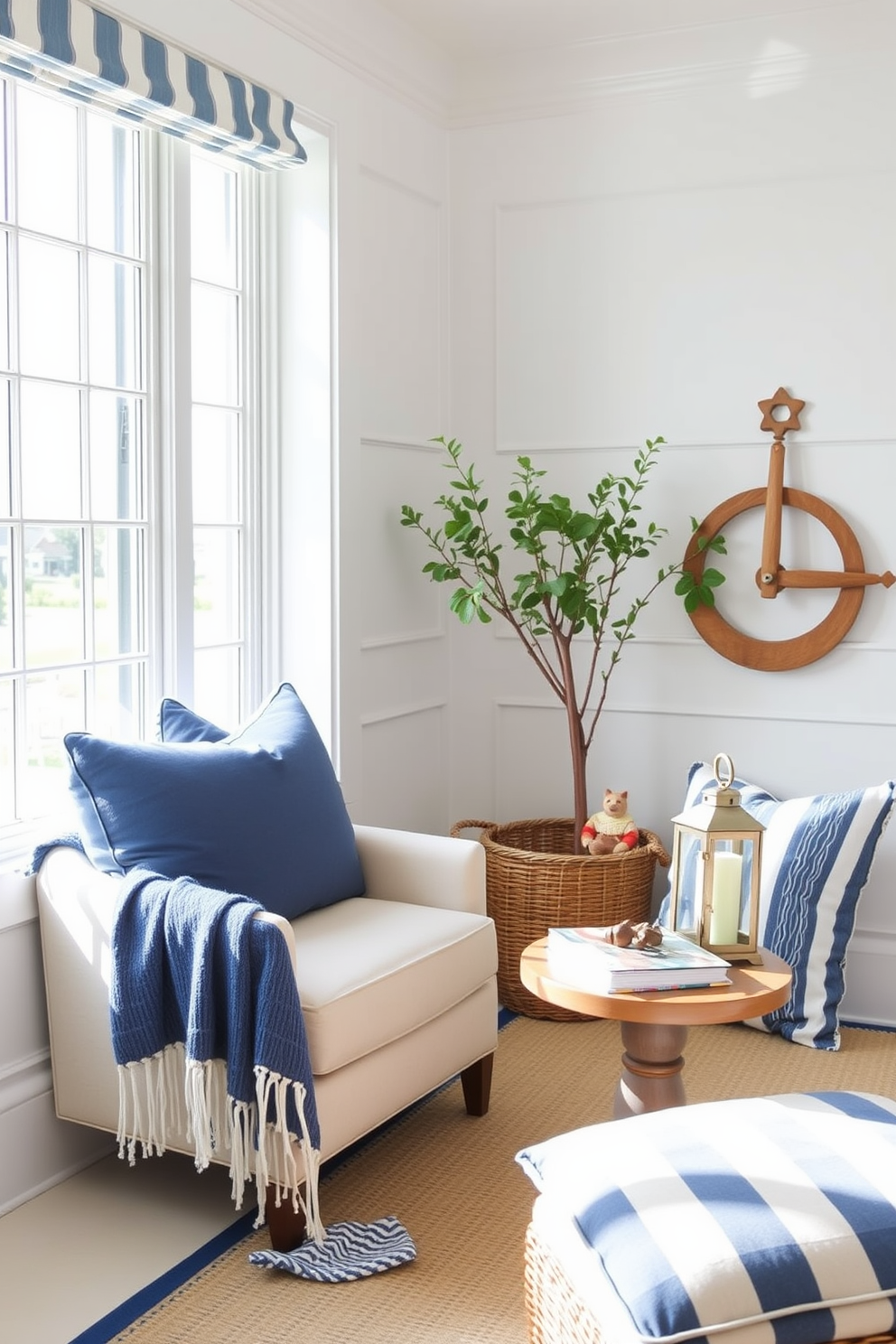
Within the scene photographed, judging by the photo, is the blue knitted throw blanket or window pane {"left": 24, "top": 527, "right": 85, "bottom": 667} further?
window pane {"left": 24, "top": 527, "right": 85, "bottom": 667}

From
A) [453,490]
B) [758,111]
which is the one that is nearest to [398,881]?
[453,490]

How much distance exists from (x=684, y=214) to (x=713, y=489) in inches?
30.5

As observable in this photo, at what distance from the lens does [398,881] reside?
117 inches

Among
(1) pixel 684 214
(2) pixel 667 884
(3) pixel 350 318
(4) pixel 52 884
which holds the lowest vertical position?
(2) pixel 667 884

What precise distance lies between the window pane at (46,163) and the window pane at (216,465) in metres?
0.60

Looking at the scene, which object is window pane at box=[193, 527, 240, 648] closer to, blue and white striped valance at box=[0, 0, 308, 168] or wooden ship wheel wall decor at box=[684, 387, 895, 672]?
blue and white striped valance at box=[0, 0, 308, 168]

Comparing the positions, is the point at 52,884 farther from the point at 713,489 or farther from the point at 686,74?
the point at 686,74

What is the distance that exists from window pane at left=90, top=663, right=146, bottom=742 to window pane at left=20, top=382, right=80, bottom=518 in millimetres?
375

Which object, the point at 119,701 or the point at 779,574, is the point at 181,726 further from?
the point at 779,574

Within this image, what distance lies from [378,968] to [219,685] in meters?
1.13

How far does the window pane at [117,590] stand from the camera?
2.94 meters

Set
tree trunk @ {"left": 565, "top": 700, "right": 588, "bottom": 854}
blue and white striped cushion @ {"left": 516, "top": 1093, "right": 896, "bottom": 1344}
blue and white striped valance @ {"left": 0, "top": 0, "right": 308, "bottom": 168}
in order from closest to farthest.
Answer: blue and white striped cushion @ {"left": 516, "top": 1093, "right": 896, "bottom": 1344}
blue and white striped valance @ {"left": 0, "top": 0, "right": 308, "bottom": 168}
tree trunk @ {"left": 565, "top": 700, "right": 588, "bottom": 854}

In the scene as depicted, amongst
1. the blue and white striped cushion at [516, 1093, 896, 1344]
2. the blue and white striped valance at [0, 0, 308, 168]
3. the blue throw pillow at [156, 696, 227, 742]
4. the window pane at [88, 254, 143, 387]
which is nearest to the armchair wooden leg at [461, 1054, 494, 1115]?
the blue throw pillow at [156, 696, 227, 742]

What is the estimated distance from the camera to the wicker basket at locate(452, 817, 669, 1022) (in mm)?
3475
